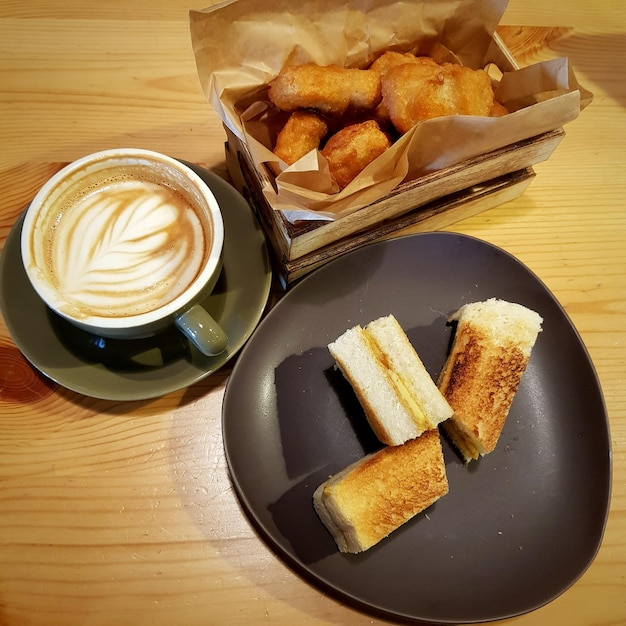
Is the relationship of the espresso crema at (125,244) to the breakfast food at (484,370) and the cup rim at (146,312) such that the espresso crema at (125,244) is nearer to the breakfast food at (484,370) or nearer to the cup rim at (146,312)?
the cup rim at (146,312)

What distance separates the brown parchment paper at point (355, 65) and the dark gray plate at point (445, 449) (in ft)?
0.54

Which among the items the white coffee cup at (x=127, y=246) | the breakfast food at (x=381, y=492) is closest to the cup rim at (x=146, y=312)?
the white coffee cup at (x=127, y=246)

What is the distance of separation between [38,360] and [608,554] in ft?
3.31

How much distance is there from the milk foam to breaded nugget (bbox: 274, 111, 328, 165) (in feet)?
0.64

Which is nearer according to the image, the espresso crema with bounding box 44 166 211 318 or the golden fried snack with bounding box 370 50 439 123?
the espresso crema with bounding box 44 166 211 318

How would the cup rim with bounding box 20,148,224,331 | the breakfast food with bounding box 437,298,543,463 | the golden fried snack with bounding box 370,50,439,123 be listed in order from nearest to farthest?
1. the cup rim with bounding box 20,148,224,331
2. the breakfast food with bounding box 437,298,543,463
3. the golden fried snack with bounding box 370,50,439,123

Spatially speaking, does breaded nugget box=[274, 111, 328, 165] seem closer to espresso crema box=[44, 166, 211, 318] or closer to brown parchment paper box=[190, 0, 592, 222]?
brown parchment paper box=[190, 0, 592, 222]

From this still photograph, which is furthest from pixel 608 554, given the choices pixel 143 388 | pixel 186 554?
pixel 143 388

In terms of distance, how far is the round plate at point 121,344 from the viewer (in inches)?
Answer: 33.1

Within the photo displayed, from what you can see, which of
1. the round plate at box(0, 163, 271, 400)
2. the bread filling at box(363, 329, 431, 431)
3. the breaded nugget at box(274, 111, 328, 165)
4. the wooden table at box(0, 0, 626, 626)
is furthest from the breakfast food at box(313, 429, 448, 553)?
the breaded nugget at box(274, 111, 328, 165)

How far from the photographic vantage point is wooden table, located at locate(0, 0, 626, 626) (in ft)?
2.78

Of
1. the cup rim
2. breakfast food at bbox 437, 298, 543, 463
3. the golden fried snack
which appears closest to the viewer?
the cup rim

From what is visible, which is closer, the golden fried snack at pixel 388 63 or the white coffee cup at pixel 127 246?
the white coffee cup at pixel 127 246

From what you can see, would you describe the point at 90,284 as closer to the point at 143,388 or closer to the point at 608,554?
the point at 143,388
